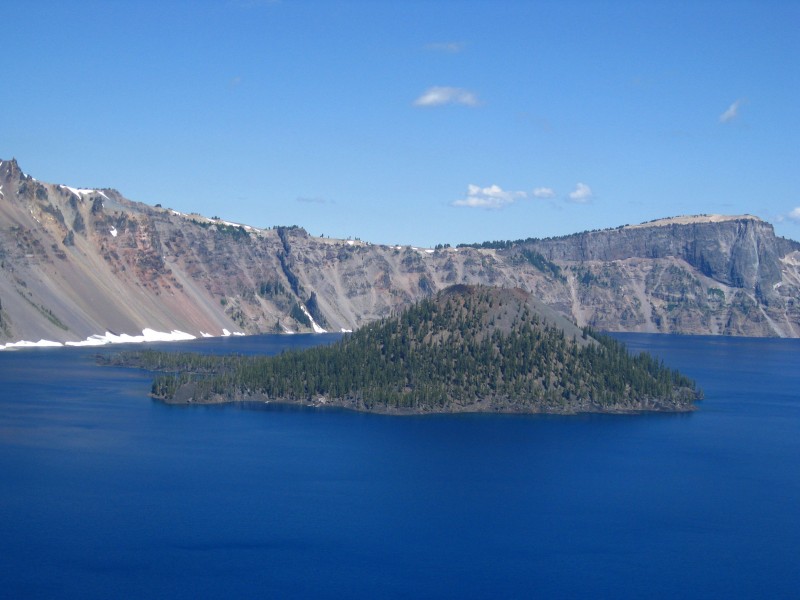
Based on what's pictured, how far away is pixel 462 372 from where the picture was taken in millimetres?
132500

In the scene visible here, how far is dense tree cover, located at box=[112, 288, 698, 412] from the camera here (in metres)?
128

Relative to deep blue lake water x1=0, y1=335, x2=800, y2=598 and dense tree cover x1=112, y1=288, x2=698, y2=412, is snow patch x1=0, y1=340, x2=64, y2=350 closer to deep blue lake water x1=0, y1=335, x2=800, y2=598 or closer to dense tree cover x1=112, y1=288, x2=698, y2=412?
dense tree cover x1=112, y1=288, x2=698, y2=412

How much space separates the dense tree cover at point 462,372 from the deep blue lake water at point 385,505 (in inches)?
239

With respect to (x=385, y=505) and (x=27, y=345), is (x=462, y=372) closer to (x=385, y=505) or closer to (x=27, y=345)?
(x=385, y=505)

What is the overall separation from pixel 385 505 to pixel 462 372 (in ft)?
183

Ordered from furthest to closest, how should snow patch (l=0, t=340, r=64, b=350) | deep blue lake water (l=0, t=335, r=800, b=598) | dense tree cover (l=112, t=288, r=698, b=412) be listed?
snow patch (l=0, t=340, r=64, b=350)
dense tree cover (l=112, t=288, r=698, b=412)
deep blue lake water (l=0, t=335, r=800, b=598)

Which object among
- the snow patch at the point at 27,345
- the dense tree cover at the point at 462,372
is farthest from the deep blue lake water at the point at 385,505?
the snow patch at the point at 27,345

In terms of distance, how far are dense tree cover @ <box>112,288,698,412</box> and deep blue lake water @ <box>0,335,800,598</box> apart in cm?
608

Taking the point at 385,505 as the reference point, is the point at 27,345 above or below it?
above

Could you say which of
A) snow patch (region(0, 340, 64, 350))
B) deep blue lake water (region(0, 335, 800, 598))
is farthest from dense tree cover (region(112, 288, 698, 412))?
snow patch (region(0, 340, 64, 350))

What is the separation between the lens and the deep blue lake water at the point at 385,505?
6112cm

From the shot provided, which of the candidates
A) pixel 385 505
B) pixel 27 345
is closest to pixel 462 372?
pixel 385 505

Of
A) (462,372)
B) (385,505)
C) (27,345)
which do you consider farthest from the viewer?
(27,345)

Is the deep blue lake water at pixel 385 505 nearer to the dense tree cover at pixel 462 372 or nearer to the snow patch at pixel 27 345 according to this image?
the dense tree cover at pixel 462 372
